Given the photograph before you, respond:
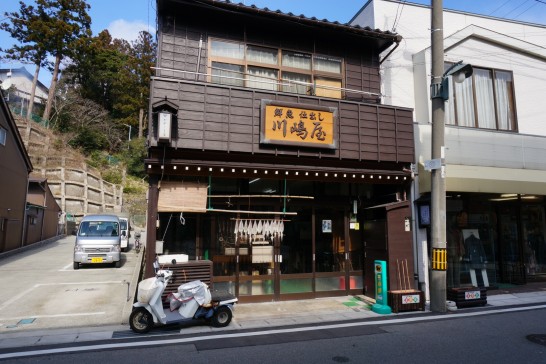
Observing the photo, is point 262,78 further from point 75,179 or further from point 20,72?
point 20,72

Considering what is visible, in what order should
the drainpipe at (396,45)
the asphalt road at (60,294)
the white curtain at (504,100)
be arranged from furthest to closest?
the white curtain at (504,100) < the drainpipe at (396,45) < the asphalt road at (60,294)

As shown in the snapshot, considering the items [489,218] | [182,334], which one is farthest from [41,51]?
[489,218]

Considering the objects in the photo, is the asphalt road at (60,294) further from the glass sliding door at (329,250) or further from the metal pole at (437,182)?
the metal pole at (437,182)

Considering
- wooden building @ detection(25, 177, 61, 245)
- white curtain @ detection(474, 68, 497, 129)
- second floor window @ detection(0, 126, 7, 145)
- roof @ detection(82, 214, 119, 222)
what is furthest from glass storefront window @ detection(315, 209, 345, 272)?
wooden building @ detection(25, 177, 61, 245)

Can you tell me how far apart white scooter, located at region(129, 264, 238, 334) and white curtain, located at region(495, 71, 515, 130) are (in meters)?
12.1

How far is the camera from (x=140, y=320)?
7.16m

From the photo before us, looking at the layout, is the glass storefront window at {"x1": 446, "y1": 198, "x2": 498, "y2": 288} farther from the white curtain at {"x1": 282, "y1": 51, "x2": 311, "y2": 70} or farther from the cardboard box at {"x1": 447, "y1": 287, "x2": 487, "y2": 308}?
the white curtain at {"x1": 282, "y1": 51, "x2": 311, "y2": 70}

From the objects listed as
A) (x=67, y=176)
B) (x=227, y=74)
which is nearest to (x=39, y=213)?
(x=67, y=176)

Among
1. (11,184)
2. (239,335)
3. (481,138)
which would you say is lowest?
(239,335)

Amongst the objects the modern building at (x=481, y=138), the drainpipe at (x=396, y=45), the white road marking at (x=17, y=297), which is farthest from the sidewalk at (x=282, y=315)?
the drainpipe at (x=396, y=45)

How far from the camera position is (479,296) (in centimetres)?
968

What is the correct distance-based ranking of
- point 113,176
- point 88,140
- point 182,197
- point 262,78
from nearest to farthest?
1. point 182,197
2. point 262,78
3. point 113,176
4. point 88,140

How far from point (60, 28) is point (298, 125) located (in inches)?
1450

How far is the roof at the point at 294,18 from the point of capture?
31.8 ft
